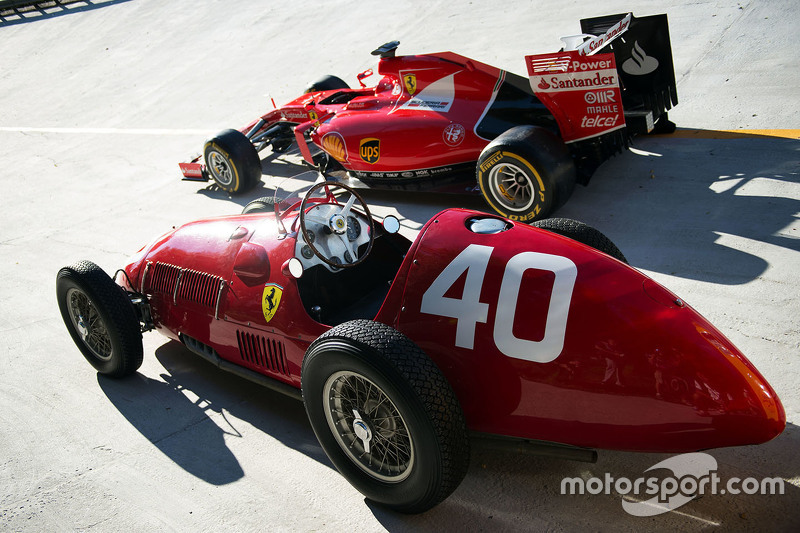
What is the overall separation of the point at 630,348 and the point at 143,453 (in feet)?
10.6

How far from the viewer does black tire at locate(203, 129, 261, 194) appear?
29.3 feet

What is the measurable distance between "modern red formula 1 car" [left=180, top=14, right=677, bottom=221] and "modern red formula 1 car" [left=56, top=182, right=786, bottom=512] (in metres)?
2.30

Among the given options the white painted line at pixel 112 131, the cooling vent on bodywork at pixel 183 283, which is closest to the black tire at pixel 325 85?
the white painted line at pixel 112 131

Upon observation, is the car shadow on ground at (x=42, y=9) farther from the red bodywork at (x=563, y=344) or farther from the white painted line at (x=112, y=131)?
the red bodywork at (x=563, y=344)

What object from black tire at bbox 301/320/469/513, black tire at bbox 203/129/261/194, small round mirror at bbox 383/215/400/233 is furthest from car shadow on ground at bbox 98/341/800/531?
black tire at bbox 203/129/261/194

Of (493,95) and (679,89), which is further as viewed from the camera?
(679,89)

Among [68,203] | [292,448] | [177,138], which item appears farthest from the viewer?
[177,138]

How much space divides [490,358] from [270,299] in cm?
161

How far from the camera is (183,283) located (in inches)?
199

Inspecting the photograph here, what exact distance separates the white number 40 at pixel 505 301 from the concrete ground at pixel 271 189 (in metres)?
0.84

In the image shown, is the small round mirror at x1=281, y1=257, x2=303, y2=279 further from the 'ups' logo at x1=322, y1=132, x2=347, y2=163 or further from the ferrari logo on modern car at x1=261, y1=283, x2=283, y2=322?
the 'ups' logo at x1=322, y1=132, x2=347, y2=163

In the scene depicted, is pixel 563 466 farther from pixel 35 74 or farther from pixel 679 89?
pixel 35 74

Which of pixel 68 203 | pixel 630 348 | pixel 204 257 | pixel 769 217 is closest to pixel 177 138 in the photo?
pixel 68 203

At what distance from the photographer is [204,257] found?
16.4 ft
